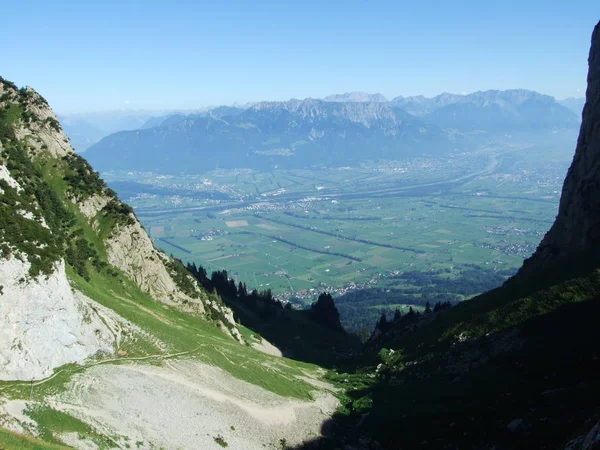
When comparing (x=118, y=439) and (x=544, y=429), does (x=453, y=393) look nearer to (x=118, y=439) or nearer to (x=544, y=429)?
(x=544, y=429)

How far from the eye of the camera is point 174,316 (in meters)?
70.9

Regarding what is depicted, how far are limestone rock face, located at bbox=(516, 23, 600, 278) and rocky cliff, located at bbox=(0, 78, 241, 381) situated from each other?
5408 cm

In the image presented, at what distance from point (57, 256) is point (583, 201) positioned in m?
72.2

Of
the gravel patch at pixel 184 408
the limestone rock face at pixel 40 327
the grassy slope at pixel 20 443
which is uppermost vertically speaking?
the limestone rock face at pixel 40 327

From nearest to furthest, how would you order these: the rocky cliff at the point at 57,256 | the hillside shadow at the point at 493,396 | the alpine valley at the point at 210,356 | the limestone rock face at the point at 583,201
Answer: the hillside shadow at the point at 493,396 → the alpine valley at the point at 210,356 → the rocky cliff at the point at 57,256 → the limestone rock face at the point at 583,201

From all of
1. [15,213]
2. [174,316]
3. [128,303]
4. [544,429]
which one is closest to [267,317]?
[174,316]

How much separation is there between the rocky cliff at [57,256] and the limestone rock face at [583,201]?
54.1m

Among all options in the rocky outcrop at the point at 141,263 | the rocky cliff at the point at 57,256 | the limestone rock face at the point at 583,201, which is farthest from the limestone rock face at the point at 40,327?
the limestone rock face at the point at 583,201

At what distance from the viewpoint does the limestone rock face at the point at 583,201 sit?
241 ft

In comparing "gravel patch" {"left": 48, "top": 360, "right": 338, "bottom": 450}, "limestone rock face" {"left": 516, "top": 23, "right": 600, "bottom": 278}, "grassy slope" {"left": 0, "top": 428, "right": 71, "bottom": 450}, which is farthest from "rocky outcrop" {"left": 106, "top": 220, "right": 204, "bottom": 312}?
"limestone rock face" {"left": 516, "top": 23, "right": 600, "bottom": 278}

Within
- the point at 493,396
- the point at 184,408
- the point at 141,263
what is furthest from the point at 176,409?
the point at 141,263

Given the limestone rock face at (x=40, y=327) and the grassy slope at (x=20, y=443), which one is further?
the limestone rock face at (x=40, y=327)

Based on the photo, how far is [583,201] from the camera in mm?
76000

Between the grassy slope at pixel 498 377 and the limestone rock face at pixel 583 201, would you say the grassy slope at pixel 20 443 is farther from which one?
the limestone rock face at pixel 583 201
